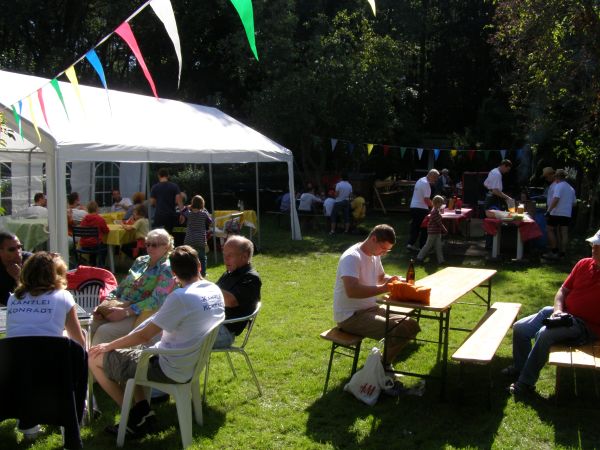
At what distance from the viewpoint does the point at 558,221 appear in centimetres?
1042

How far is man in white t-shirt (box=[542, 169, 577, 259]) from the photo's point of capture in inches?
407

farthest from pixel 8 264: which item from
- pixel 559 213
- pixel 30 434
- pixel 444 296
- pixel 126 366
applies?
pixel 559 213

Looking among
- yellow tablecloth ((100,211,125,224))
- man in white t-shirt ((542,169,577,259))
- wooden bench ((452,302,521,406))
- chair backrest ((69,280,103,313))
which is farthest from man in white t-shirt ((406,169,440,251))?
chair backrest ((69,280,103,313))

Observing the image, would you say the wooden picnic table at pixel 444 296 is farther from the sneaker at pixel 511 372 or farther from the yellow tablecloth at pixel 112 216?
the yellow tablecloth at pixel 112 216

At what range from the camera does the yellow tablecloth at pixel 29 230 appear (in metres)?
9.50

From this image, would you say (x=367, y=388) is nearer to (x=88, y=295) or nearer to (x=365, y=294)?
(x=365, y=294)

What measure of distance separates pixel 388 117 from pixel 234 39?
5293 millimetres

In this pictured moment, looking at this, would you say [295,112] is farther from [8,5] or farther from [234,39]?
[8,5]

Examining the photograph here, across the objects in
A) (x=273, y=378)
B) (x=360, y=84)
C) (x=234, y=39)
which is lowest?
(x=273, y=378)

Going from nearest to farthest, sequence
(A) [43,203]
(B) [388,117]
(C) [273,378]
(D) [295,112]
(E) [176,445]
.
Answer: (E) [176,445] < (C) [273,378] < (A) [43,203] < (D) [295,112] < (B) [388,117]

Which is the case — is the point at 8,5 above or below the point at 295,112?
above

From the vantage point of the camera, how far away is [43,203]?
10.7 metres

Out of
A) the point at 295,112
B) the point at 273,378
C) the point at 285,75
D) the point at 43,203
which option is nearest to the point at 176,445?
the point at 273,378

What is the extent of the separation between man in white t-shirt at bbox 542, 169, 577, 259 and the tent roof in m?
4.86
